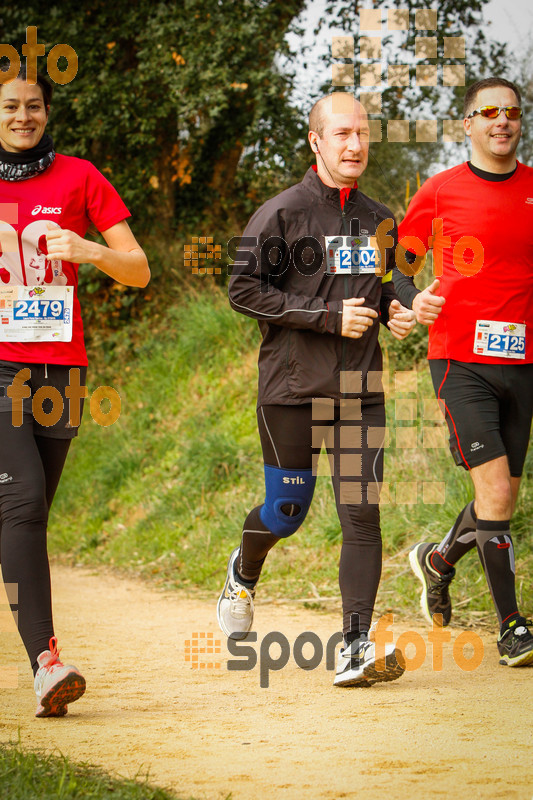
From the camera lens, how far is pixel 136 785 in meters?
2.71

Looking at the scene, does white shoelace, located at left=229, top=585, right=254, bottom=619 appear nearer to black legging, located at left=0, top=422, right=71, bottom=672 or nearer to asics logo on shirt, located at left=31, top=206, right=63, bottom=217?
black legging, located at left=0, top=422, right=71, bottom=672

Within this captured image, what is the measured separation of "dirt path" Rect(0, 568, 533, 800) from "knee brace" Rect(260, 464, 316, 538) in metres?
0.69

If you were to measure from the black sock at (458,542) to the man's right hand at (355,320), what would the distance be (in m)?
1.31

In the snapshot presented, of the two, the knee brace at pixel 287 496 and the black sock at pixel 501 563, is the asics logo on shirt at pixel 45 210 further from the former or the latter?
the black sock at pixel 501 563

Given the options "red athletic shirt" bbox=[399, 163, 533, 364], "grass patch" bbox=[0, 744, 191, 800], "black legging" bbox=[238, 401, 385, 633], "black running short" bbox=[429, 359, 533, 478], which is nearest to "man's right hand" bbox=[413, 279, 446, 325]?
"red athletic shirt" bbox=[399, 163, 533, 364]

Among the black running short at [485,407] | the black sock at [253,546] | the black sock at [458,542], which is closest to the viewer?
the black running short at [485,407]

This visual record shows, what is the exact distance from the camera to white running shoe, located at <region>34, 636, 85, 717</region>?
3.55 metres

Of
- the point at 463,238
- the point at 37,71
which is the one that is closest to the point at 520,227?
the point at 463,238

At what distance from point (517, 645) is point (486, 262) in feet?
5.79

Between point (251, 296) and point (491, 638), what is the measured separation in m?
2.34

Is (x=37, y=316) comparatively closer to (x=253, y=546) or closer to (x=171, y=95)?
(x=253, y=546)

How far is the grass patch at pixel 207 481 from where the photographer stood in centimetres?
688

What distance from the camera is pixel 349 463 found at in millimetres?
4359

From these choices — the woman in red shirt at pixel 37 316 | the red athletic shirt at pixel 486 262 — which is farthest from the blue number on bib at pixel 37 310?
the red athletic shirt at pixel 486 262
